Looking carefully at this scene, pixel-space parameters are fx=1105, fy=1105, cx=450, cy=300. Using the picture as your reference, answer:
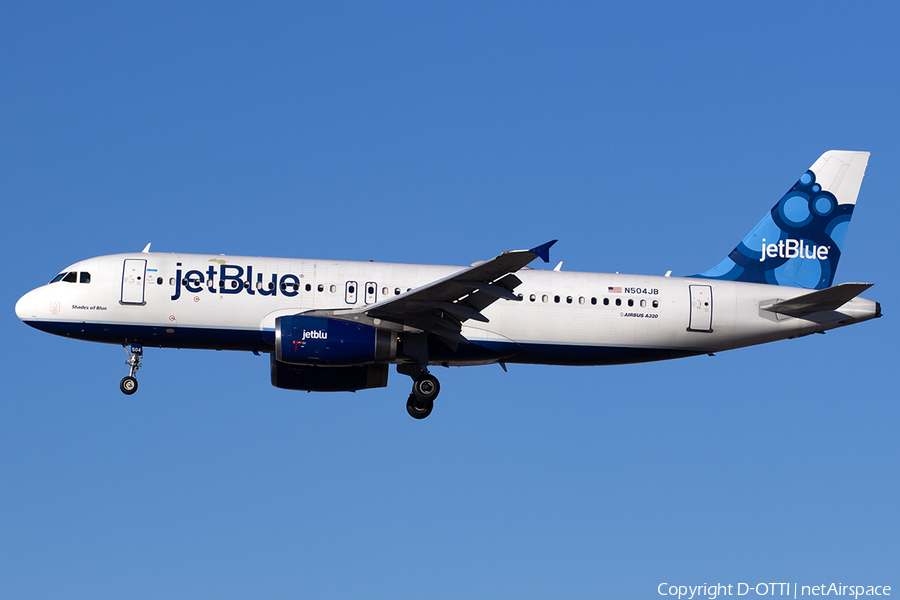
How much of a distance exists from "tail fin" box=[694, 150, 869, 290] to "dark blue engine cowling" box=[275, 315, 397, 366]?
38.1 ft

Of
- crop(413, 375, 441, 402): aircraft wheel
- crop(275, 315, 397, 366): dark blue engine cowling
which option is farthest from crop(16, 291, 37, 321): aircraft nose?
crop(413, 375, 441, 402): aircraft wheel

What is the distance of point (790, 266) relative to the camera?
3516 cm

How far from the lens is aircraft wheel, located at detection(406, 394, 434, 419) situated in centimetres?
3231

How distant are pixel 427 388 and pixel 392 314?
2.79m

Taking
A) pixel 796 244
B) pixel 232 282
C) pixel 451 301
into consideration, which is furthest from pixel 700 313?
pixel 232 282

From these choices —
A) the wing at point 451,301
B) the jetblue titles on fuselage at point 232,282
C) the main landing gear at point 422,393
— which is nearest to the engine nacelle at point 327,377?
the main landing gear at point 422,393

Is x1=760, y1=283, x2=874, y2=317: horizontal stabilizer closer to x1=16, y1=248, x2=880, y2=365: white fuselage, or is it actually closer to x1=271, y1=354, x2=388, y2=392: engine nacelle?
x1=16, y1=248, x2=880, y2=365: white fuselage

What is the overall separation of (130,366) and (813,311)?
20114 mm

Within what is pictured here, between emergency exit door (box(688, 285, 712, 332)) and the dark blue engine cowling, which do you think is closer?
the dark blue engine cowling

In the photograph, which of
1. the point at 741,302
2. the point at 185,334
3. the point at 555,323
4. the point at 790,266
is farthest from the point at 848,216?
the point at 185,334

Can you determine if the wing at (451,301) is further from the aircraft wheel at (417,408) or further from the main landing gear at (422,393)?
the aircraft wheel at (417,408)

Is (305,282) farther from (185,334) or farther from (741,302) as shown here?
(741,302)

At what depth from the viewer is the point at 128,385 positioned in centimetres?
3195

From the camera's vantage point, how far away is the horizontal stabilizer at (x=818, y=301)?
30.4m
